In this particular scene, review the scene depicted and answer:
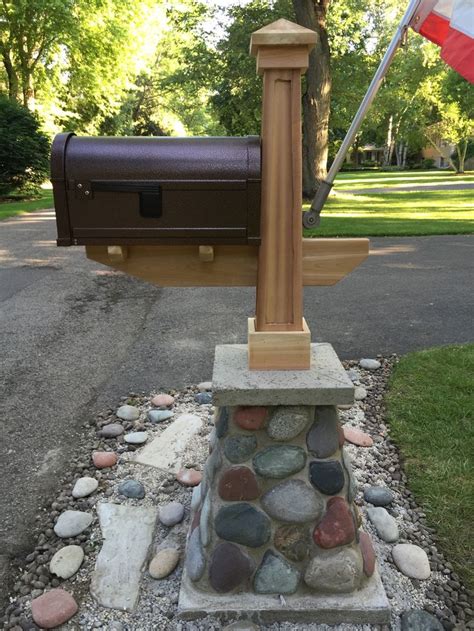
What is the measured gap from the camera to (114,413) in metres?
3.57

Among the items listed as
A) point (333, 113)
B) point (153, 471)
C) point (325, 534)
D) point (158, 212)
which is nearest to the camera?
point (158, 212)

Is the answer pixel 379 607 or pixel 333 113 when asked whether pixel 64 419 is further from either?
pixel 333 113

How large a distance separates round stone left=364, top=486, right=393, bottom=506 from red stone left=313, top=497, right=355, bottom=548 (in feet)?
2.49

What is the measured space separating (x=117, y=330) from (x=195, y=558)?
11.5 ft

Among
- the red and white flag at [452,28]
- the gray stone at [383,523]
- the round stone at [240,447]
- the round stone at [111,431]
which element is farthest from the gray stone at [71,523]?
the red and white flag at [452,28]

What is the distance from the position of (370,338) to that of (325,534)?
3271 millimetres

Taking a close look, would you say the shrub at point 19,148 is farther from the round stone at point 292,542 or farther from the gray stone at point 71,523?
the round stone at point 292,542

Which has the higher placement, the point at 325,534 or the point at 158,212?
the point at 158,212

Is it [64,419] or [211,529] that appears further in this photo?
[64,419]

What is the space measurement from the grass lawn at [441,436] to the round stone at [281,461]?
3.19 ft

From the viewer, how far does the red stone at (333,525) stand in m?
1.89

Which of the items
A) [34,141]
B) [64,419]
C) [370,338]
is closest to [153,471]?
[64,419]

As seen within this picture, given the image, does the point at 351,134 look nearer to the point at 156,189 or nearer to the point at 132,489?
the point at 156,189

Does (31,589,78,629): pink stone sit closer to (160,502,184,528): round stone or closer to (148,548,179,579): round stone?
(148,548,179,579): round stone
